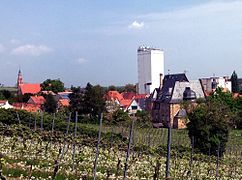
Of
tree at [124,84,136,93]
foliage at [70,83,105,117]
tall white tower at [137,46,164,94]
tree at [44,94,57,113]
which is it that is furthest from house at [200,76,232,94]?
tree at [44,94,57,113]

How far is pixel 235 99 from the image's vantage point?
270 ft

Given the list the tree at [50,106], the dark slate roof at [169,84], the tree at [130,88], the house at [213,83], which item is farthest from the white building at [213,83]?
the tree at [50,106]

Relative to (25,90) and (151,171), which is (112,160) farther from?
(25,90)

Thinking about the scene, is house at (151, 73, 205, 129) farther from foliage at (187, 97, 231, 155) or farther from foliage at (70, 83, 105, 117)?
foliage at (187, 97, 231, 155)

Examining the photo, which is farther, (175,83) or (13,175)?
(175,83)

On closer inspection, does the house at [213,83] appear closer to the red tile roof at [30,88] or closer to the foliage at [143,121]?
the red tile roof at [30,88]

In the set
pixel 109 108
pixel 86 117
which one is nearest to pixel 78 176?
pixel 86 117

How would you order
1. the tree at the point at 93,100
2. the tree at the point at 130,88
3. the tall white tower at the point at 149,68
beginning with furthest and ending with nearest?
the tree at the point at 130,88
the tall white tower at the point at 149,68
the tree at the point at 93,100

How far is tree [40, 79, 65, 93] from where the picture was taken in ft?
386

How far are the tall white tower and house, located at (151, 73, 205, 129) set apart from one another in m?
25.1

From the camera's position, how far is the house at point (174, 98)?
7488 centimetres

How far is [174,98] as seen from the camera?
7750cm

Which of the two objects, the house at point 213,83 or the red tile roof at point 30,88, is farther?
the red tile roof at point 30,88

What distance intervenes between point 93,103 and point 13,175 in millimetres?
53858
